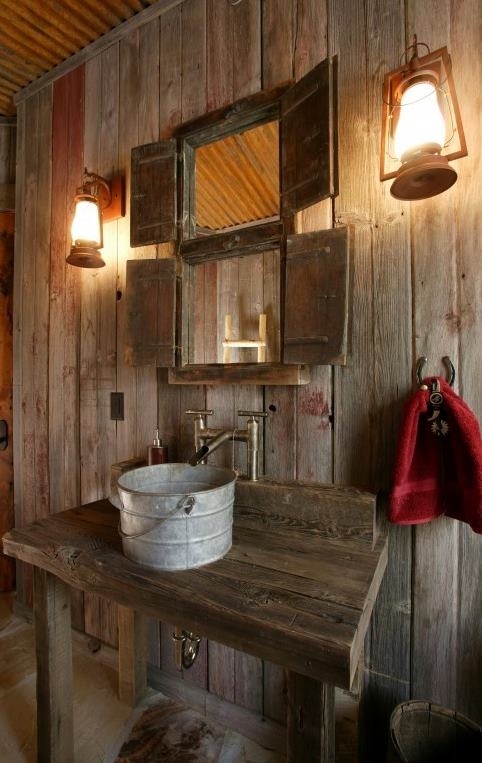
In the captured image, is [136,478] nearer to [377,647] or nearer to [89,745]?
[377,647]

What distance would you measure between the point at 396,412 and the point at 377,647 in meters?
0.70

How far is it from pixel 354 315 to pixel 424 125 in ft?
1.60

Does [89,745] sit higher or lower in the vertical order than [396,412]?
lower

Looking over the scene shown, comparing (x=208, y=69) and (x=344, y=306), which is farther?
(x=208, y=69)

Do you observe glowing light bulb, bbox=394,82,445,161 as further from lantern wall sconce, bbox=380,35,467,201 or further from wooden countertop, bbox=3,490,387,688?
wooden countertop, bbox=3,490,387,688

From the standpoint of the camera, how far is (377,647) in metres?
1.08

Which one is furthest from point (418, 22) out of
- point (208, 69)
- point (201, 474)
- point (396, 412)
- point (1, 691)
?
point (1, 691)

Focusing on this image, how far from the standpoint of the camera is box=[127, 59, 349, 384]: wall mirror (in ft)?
3.55

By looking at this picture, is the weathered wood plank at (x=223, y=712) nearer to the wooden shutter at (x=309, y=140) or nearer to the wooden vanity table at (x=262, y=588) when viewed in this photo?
the wooden vanity table at (x=262, y=588)

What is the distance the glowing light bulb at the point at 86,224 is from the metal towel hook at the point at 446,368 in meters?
1.34

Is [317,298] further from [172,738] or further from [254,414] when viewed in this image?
[172,738]

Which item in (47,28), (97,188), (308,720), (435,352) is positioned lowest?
(308,720)

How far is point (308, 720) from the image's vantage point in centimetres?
67

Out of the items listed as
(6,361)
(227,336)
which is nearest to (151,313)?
(227,336)
